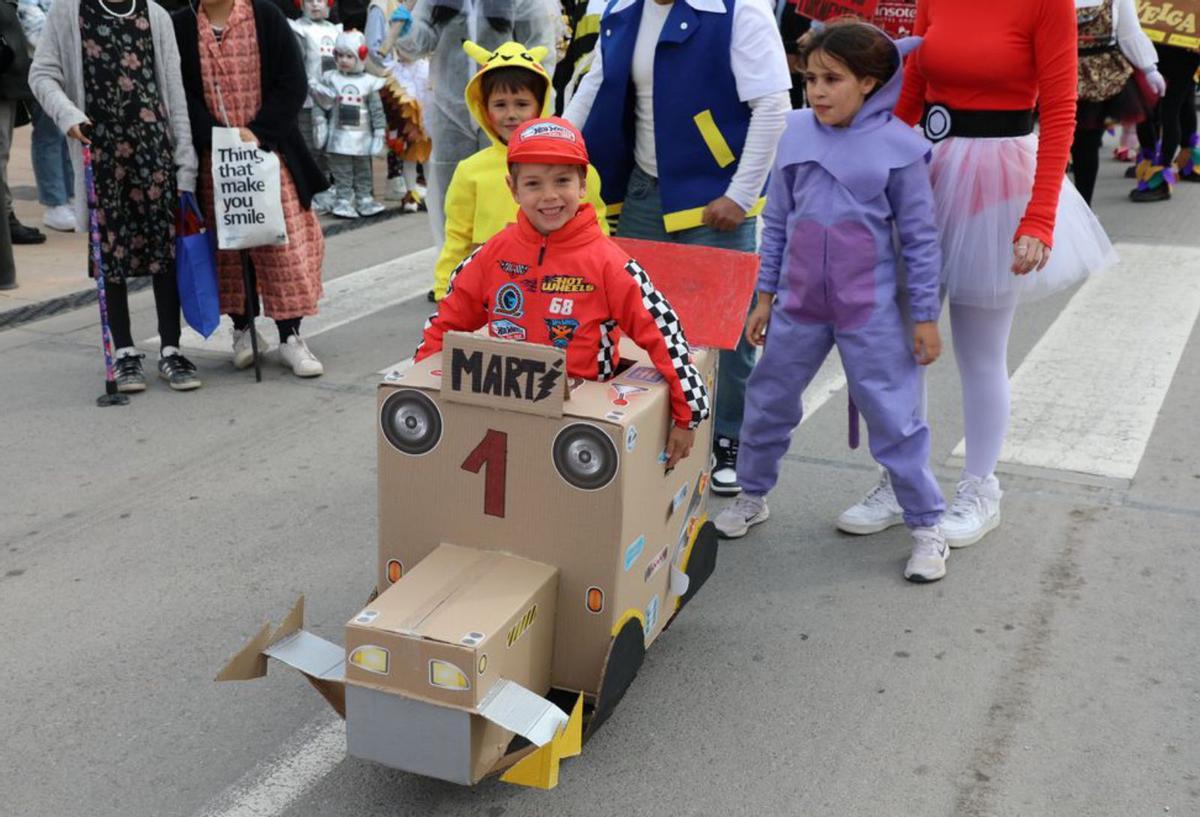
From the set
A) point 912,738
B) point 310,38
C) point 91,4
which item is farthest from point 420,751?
point 310,38

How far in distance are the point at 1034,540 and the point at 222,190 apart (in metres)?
3.79

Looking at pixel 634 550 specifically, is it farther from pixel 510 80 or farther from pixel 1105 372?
pixel 1105 372

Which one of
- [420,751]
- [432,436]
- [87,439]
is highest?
[432,436]

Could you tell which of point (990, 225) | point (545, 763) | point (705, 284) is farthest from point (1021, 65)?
point (545, 763)

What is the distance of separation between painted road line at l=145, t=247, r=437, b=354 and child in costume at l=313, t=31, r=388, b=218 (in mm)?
1266

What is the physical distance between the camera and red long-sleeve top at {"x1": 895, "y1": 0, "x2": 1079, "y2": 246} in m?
3.85

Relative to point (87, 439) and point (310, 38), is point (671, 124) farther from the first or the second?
point (310, 38)

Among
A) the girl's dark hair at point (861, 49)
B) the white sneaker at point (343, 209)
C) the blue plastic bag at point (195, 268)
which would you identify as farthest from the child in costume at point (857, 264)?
the white sneaker at point (343, 209)

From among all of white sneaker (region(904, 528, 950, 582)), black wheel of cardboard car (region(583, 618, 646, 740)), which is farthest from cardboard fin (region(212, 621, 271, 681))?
white sneaker (region(904, 528, 950, 582))

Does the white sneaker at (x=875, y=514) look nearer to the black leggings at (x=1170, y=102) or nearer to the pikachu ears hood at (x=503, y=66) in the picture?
the pikachu ears hood at (x=503, y=66)

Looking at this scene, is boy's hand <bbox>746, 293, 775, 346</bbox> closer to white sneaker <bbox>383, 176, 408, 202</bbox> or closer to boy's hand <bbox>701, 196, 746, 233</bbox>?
boy's hand <bbox>701, 196, 746, 233</bbox>

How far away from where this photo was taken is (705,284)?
387 centimetres

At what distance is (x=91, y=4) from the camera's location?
569 centimetres

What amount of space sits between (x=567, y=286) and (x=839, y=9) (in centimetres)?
266
